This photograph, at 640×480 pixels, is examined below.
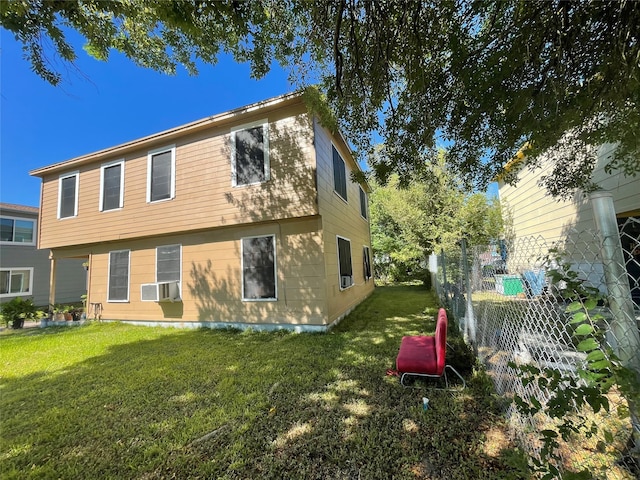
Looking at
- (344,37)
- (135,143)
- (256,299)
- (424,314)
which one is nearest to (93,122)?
(135,143)

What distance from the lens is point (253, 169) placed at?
672cm

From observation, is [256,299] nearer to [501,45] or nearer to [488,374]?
[488,374]

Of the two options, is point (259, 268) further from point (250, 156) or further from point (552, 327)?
point (552, 327)

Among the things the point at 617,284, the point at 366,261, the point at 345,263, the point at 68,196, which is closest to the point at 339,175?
the point at 345,263

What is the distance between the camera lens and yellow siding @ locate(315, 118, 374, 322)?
6472 mm

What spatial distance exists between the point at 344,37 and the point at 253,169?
13.4ft

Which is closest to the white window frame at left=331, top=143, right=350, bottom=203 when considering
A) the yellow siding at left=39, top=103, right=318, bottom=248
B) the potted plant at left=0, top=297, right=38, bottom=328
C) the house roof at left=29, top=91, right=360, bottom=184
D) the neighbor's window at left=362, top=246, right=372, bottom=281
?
the house roof at left=29, top=91, right=360, bottom=184

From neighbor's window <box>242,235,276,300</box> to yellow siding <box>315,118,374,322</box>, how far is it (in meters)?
1.36

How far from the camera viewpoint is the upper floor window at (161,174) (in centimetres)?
753

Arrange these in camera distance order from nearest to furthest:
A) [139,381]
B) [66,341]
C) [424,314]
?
[139,381] < [66,341] < [424,314]

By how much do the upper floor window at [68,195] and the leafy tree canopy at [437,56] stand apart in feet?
23.1

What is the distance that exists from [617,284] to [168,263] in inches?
339

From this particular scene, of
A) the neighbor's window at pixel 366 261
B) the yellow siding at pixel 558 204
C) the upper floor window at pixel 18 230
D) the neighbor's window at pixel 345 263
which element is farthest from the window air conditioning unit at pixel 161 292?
the upper floor window at pixel 18 230

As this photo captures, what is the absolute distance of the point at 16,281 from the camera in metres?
13.3
